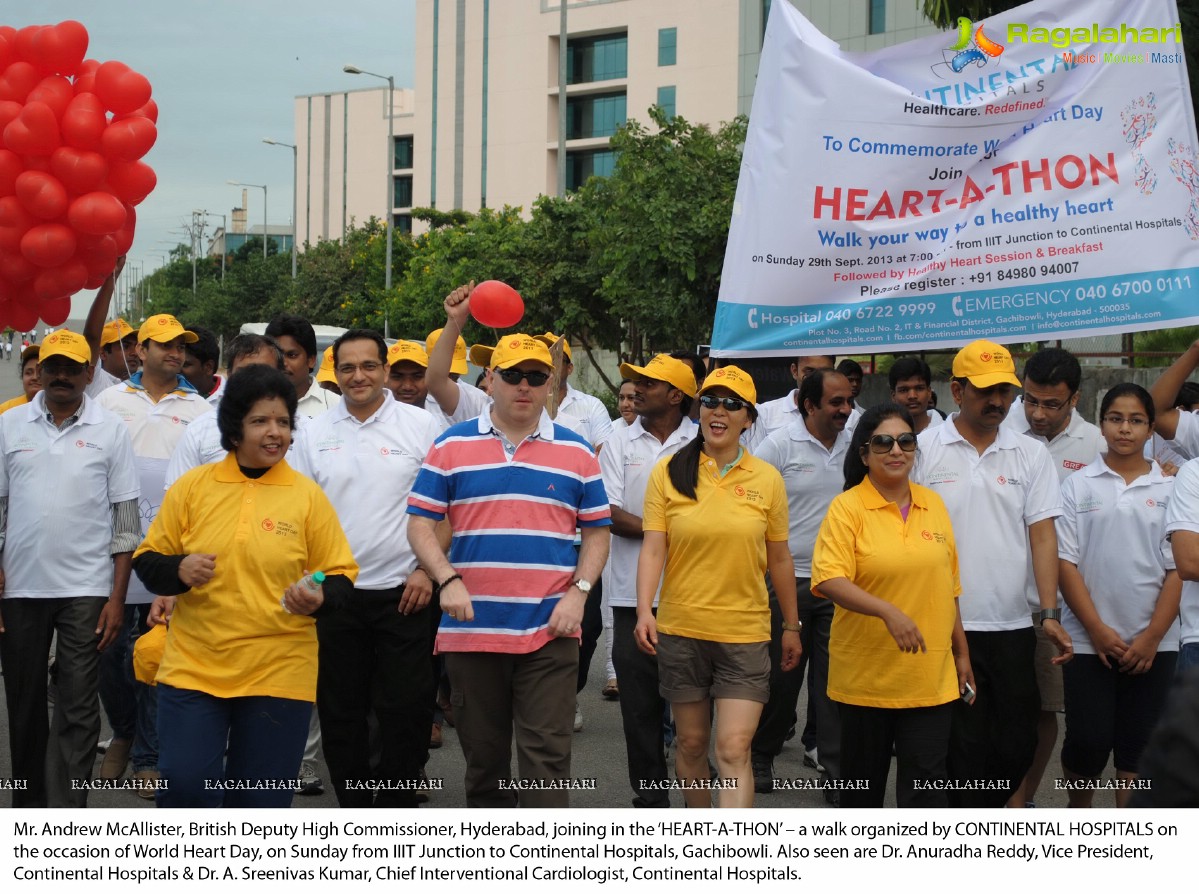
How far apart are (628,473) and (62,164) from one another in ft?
9.77

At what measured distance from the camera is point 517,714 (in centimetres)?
550

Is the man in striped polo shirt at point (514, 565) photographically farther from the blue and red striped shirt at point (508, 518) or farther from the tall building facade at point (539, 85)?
the tall building facade at point (539, 85)

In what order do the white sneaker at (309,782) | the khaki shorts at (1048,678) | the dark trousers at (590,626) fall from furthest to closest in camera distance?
the dark trousers at (590,626) < the white sneaker at (309,782) < the khaki shorts at (1048,678)

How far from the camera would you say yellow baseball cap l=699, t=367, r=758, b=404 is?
5934mm

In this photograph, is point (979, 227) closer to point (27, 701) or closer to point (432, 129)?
point (27, 701)

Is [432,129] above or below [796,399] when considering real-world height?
above

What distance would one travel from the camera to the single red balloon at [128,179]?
6680 millimetres

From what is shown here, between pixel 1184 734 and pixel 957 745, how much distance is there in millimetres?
4025

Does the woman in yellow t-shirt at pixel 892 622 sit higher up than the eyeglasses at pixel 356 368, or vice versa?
the eyeglasses at pixel 356 368

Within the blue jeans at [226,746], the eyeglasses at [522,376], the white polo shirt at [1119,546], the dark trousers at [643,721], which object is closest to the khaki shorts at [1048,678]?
the white polo shirt at [1119,546]

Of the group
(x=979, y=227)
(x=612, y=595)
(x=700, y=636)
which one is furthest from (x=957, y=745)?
(x=979, y=227)

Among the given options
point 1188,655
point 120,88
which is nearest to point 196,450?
point 120,88

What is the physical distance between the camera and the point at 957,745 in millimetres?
5836

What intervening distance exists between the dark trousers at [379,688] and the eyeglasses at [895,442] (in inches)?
82.8
